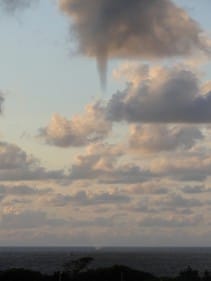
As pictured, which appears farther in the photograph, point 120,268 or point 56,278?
point 120,268

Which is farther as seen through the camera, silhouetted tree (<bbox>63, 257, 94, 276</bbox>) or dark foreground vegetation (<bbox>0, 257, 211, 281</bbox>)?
silhouetted tree (<bbox>63, 257, 94, 276</bbox>)

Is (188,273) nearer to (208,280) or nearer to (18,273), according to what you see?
(208,280)

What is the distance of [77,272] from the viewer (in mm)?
86438

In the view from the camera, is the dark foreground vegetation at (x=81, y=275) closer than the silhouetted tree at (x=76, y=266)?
Yes

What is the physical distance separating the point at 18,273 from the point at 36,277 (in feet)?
8.43

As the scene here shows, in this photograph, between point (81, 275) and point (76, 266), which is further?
point (76, 266)

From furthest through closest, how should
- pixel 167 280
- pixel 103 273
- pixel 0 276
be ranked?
pixel 103 273 < pixel 0 276 < pixel 167 280

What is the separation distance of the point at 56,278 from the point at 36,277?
101 inches

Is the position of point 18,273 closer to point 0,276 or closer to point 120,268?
point 0,276

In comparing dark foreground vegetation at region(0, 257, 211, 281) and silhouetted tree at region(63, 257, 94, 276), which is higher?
silhouetted tree at region(63, 257, 94, 276)

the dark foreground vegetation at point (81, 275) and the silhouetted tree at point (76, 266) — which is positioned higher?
the silhouetted tree at point (76, 266)

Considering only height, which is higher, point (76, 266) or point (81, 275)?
point (76, 266)

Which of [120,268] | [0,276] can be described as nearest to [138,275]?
[120,268]

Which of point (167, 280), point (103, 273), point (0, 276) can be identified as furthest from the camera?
point (103, 273)
